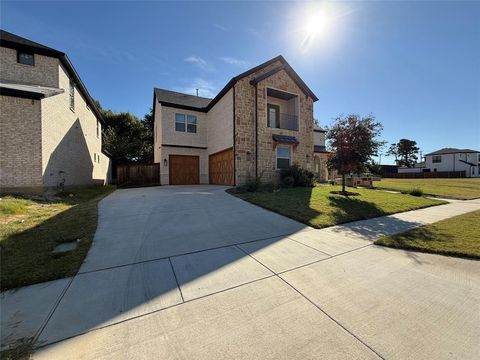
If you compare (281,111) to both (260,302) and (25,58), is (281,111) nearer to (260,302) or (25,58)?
(25,58)

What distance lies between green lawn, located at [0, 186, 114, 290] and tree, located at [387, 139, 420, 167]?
253 feet

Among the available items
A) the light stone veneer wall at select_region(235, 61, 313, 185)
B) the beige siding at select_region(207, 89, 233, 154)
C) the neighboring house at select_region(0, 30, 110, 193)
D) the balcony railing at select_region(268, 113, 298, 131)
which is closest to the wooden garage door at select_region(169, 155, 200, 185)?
the beige siding at select_region(207, 89, 233, 154)

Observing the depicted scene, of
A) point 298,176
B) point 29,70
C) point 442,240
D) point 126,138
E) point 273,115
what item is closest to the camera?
point 442,240

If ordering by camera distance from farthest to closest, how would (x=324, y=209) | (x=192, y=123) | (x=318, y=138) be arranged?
1. (x=318, y=138)
2. (x=192, y=123)
3. (x=324, y=209)

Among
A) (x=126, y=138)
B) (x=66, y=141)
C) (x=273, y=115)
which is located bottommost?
(x=66, y=141)

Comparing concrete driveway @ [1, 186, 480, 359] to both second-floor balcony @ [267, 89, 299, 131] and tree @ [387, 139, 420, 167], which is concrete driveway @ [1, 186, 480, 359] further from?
tree @ [387, 139, 420, 167]

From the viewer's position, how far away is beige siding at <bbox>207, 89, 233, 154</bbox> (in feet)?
46.7

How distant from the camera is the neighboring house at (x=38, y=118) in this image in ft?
28.9

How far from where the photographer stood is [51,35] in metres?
10.3

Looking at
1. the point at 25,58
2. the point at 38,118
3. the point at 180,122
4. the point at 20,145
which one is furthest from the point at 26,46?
the point at 180,122

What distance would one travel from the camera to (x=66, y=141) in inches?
477

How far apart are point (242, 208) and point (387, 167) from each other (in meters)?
62.8

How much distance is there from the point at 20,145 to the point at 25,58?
17.2 feet

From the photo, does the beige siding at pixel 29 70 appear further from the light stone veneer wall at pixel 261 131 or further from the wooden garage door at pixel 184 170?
the light stone veneer wall at pixel 261 131
